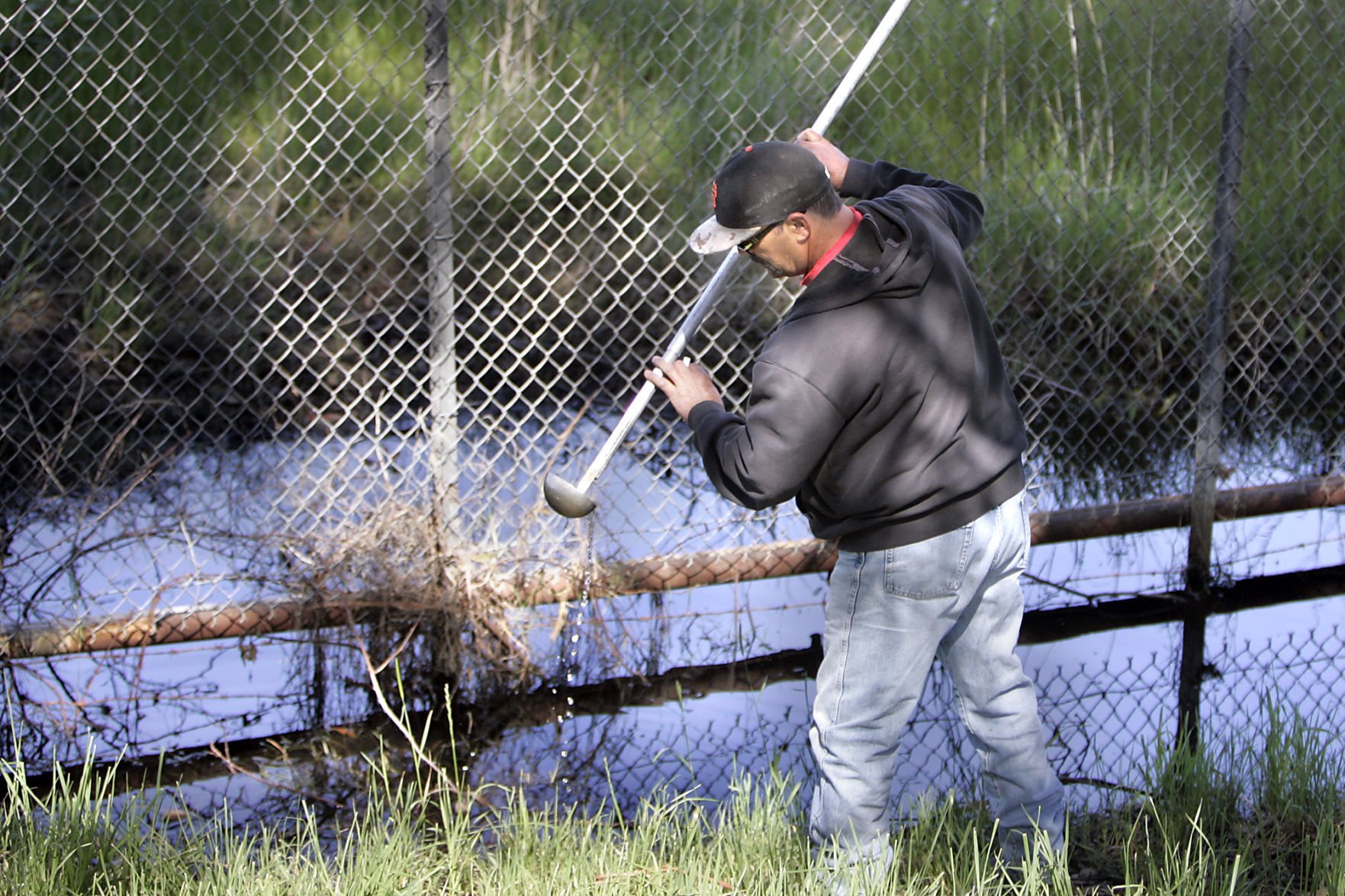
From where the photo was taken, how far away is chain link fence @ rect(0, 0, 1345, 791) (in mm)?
5324

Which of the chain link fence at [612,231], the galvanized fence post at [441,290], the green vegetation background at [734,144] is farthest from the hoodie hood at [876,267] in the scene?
the green vegetation background at [734,144]

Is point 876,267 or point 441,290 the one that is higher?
point 441,290

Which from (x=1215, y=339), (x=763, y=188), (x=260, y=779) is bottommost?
(x=260, y=779)

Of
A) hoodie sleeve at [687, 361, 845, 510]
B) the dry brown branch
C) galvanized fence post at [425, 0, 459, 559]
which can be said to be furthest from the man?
galvanized fence post at [425, 0, 459, 559]

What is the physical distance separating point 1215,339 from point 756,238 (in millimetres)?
2847

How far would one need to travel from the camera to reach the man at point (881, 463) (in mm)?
2463

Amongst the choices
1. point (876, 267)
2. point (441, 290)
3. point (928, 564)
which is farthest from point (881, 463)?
point (441, 290)

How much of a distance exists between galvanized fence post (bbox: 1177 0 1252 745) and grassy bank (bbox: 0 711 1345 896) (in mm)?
1354

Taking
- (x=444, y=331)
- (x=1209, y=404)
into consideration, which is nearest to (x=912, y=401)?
(x=444, y=331)

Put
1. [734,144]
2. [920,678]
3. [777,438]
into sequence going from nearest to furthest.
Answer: [777,438] → [920,678] → [734,144]

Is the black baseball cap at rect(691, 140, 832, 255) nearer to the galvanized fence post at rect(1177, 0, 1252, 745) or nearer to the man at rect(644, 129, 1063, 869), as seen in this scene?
the man at rect(644, 129, 1063, 869)

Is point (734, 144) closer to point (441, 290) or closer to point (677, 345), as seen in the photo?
point (441, 290)

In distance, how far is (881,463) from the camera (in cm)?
256

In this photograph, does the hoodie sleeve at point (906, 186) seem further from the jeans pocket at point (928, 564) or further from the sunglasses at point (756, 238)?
the jeans pocket at point (928, 564)
